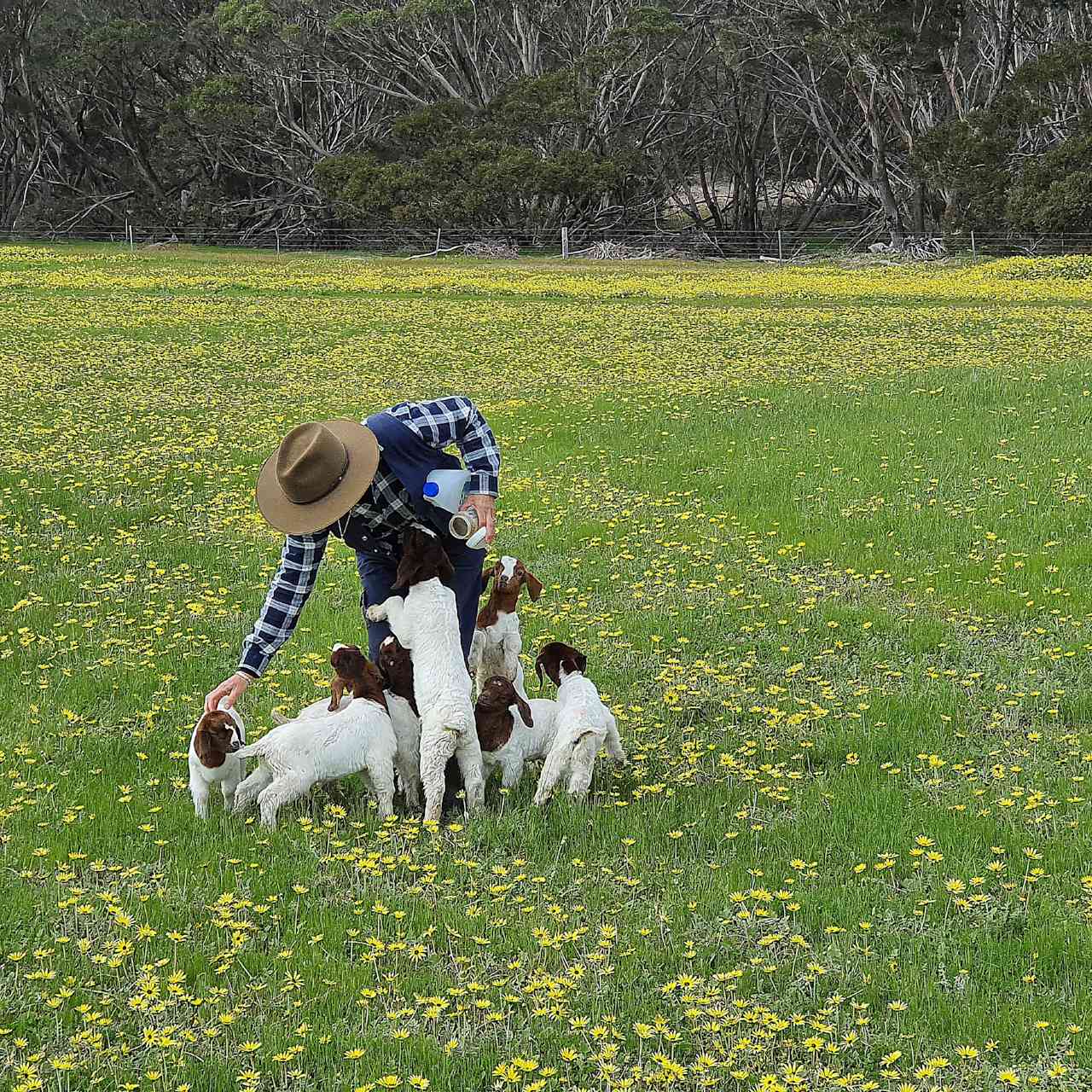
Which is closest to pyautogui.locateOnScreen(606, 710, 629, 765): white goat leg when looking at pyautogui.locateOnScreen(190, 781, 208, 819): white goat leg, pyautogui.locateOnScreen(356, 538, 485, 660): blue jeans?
pyautogui.locateOnScreen(356, 538, 485, 660): blue jeans

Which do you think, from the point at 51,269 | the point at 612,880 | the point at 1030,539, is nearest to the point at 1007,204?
the point at 51,269

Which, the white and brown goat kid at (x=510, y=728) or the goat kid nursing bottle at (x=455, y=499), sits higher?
the goat kid nursing bottle at (x=455, y=499)

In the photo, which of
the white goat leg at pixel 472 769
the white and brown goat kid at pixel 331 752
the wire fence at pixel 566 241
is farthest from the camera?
the wire fence at pixel 566 241

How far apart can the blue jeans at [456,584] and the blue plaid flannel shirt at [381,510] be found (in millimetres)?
181

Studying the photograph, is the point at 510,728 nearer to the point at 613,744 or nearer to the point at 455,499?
the point at 613,744

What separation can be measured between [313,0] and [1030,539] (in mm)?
54611

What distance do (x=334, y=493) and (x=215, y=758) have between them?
1216mm

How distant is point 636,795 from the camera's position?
6230mm

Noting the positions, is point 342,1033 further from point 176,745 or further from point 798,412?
point 798,412

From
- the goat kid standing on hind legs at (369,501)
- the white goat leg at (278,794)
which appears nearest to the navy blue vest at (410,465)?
the goat kid standing on hind legs at (369,501)

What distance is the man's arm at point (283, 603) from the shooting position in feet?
20.1

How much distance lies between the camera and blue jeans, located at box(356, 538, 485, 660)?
6504 mm

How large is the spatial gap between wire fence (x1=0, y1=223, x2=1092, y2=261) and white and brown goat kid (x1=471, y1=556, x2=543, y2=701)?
43320mm

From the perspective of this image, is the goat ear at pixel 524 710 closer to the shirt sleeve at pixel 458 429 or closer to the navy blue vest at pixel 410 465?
the navy blue vest at pixel 410 465
